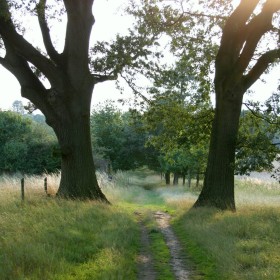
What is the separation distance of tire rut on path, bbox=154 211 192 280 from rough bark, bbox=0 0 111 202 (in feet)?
11.3

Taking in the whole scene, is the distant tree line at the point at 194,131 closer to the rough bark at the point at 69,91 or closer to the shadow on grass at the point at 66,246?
the rough bark at the point at 69,91

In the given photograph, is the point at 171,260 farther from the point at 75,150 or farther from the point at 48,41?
the point at 48,41

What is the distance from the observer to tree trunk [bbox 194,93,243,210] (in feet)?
52.8

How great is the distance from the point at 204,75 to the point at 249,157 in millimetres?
6533

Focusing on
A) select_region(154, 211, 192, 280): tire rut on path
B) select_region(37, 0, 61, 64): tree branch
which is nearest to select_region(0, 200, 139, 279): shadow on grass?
select_region(154, 211, 192, 280): tire rut on path

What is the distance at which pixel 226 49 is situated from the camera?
635 inches

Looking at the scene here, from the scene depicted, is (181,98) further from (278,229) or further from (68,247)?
(68,247)

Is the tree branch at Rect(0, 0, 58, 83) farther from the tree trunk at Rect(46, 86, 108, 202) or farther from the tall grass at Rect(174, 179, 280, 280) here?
the tall grass at Rect(174, 179, 280, 280)

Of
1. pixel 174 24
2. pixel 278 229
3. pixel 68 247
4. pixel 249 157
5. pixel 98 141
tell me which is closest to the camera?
pixel 68 247

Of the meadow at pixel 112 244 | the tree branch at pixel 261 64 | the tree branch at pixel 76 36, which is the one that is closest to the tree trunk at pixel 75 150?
the tree branch at pixel 76 36

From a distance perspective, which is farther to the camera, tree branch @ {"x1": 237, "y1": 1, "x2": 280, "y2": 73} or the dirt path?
tree branch @ {"x1": 237, "y1": 1, "x2": 280, "y2": 73}

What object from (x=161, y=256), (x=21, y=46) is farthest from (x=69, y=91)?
(x=161, y=256)

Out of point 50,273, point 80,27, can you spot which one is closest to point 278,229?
point 50,273

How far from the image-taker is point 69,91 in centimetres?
1605
